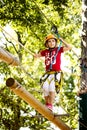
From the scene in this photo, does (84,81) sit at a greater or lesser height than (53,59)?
lesser

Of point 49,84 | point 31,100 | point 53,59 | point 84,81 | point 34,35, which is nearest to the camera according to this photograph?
point 31,100

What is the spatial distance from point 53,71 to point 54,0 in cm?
461

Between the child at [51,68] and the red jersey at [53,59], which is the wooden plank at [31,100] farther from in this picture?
the red jersey at [53,59]

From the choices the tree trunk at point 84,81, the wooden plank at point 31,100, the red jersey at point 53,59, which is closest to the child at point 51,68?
the red jersey at point 53,59

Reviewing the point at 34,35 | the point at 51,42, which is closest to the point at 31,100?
the point at 51,42

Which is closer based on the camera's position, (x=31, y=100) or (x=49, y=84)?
(x=31, y=100)

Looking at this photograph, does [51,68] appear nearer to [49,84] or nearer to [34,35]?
[49,84]

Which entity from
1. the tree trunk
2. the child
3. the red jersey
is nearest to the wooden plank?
the child

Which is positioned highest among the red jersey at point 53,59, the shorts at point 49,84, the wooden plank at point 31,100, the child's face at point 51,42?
the child's face at point 51,42

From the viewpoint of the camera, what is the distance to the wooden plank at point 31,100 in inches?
179

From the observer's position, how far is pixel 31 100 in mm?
4898

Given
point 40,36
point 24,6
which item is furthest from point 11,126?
point 24,6

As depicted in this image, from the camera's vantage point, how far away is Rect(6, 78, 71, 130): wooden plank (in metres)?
4.54

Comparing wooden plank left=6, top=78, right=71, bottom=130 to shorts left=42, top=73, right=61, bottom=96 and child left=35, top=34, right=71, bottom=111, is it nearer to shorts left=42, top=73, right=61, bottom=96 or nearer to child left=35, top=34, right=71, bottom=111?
child left=35, top=34, right=71, bottom=111
